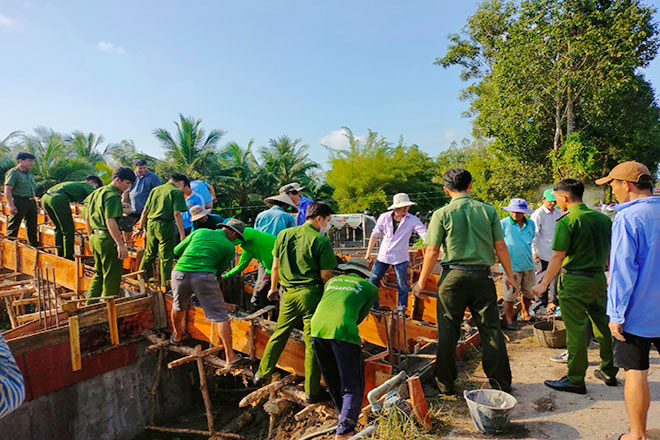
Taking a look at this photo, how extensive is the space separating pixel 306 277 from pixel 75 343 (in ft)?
10.9

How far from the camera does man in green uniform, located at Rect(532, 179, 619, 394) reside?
3500mm

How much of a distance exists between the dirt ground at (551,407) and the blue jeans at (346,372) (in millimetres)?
630

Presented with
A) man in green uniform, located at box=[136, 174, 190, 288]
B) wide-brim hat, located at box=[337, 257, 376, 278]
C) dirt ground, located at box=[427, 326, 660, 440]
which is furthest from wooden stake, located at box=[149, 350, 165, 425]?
dirt ground, located at box=[427, 326, 660, 440]

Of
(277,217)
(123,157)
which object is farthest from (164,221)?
(123,157)

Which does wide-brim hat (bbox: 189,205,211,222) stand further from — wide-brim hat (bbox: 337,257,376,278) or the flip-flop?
wide-brim hat (bbox: 337,257,376,278)

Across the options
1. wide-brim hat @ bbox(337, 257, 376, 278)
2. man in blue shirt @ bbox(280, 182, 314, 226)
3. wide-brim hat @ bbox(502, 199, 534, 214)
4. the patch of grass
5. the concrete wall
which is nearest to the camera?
the patch of grass

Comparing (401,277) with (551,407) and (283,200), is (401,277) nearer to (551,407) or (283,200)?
(283,200)

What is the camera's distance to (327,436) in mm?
3604

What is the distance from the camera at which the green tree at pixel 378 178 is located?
31.5 metres

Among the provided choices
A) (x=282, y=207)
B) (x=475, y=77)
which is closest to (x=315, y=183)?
(x=475, y=77)

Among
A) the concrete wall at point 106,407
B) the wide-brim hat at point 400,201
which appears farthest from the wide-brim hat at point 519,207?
the concrete wall at point 106,407

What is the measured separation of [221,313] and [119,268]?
6.93 ft

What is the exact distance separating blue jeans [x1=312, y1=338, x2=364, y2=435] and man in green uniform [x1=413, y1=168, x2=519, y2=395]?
747mm

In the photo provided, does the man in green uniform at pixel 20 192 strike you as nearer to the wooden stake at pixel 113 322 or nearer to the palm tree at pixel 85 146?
the wooden stake at pixel 113 322
